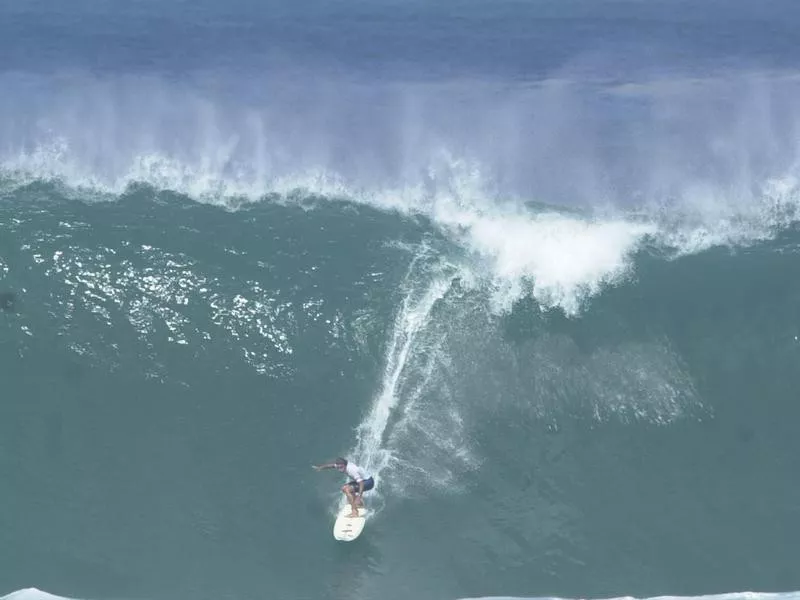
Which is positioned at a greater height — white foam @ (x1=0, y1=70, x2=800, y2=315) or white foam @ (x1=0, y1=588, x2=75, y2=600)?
white foam @ (x1=0, y1=70, x2=800, y2=315)

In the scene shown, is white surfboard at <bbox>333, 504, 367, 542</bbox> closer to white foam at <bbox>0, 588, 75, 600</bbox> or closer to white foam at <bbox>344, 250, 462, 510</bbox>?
white foam at <bbox>344, 250, 462, 510</bbox>

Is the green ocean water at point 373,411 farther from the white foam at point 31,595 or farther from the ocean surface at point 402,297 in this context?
the white foam at point 31,595

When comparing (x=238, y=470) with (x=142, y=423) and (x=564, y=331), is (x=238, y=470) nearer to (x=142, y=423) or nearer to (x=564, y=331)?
(x=142, y=423)

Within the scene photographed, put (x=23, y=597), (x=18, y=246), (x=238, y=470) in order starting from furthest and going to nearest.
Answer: (x=18, y=246) < (x=238, y=470) < (x=23, y=597)

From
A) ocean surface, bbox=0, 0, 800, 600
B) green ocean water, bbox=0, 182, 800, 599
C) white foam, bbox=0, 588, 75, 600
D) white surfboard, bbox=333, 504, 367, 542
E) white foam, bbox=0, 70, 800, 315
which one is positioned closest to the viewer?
white foam, bbox=0, 588, 75, 600

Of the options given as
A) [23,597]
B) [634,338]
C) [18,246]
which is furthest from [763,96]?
[23,597]

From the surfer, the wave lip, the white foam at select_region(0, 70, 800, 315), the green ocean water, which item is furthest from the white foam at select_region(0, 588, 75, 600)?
the white foam at select_region(0, 70, 800, 315)
